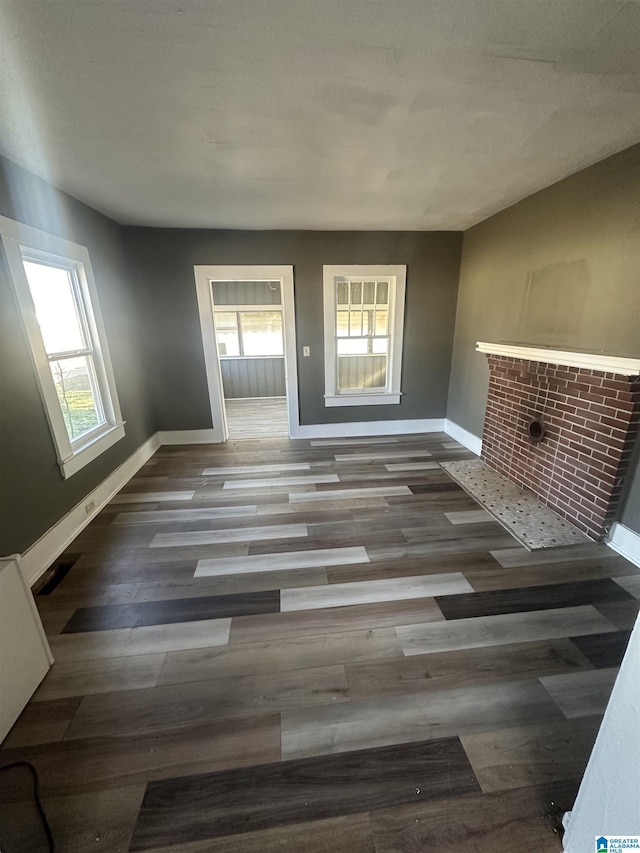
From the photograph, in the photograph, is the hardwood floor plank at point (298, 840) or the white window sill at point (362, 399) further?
the white window sill at point (362, 399)

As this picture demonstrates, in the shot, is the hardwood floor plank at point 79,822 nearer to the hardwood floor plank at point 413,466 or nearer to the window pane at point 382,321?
the hardwood floor plank at point 413,466

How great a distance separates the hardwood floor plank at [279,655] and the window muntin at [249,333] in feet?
19.7

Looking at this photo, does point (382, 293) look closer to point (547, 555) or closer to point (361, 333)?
point (361, 333)

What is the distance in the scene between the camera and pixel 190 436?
424 cm

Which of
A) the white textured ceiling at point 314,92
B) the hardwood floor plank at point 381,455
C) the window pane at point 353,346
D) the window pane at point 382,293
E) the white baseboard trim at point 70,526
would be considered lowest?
the hardwood floor plank at point 381,455

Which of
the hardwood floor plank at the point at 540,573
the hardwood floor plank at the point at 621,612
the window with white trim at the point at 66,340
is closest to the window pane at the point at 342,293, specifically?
the window with white trim at the point at 66,340

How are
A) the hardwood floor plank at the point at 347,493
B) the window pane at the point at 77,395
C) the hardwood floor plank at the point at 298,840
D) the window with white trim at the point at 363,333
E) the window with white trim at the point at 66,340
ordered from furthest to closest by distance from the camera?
the window with white trim at the point at 363,333 → the hardwood floor plank at the point at 347,493 → the window pane at the point at 77,395 → the window with white trim at the point at 66,340 → the hardwood floor plank at the point at 298,840

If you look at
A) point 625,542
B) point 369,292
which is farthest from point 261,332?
point 625,542

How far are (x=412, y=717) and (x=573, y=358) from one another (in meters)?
2.42

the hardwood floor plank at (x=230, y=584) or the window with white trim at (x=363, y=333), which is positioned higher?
the window with white trim at (x=363, y=333)

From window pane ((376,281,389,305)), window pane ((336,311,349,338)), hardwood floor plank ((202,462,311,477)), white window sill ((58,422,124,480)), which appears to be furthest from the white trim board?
window pane ((376,281,389,305))

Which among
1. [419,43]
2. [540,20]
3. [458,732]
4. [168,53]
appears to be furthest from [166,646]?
[540,20]

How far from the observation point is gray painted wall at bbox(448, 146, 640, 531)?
2082 mm

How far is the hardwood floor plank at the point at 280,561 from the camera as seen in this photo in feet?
6.83
